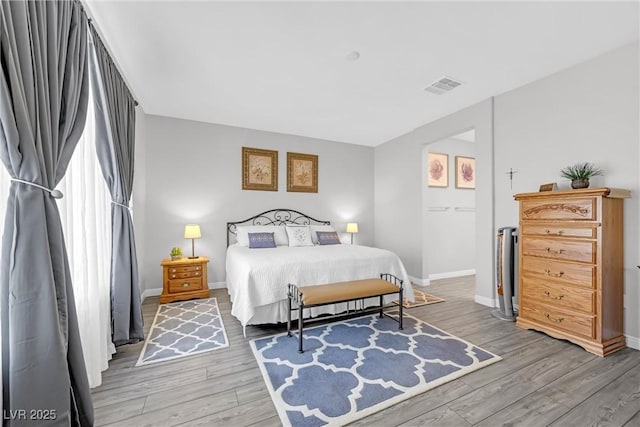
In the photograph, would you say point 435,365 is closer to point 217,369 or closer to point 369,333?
point 369,333

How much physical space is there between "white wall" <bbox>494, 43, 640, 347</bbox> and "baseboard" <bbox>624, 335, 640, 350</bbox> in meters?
0.01

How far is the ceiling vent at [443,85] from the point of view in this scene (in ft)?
10.4

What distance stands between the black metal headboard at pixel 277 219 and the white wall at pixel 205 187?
0.09 metres

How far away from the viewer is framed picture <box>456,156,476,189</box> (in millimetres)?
5598

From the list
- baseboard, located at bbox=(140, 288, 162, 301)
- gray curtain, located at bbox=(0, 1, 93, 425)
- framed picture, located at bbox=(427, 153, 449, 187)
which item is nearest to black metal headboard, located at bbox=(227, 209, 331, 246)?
baseboard, located at bbox=(140, 288, 162, 301)

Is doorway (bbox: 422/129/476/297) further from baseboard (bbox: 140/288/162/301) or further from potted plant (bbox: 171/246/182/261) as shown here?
baseboard (bbox: 140/288/162/301)

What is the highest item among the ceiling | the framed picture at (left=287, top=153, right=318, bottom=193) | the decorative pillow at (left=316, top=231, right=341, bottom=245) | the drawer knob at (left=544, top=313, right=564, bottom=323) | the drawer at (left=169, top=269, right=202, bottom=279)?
the ceiling

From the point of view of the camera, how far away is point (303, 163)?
17.6 ft

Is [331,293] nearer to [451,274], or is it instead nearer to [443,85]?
[443,85]

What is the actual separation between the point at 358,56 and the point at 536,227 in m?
2.58

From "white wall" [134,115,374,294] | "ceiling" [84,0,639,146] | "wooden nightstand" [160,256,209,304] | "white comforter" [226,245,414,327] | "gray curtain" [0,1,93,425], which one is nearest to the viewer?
"gray curtain" [0,1,93,425]

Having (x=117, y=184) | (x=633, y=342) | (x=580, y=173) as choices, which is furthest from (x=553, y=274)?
(x=117, y=184)

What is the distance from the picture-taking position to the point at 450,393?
1861 mm

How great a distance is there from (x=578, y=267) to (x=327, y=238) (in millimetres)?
3119
